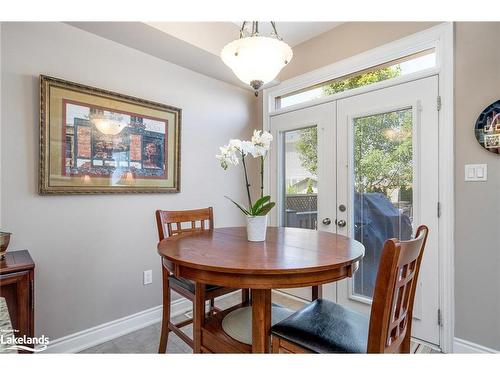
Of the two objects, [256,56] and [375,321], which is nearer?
[375,321]

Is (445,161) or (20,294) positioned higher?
(445,161)

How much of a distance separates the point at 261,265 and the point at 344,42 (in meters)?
2.32

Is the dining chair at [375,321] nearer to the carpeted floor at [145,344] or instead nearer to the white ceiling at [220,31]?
the carpeted floor at [145,344]

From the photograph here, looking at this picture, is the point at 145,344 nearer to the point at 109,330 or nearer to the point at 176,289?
the point at 109,330

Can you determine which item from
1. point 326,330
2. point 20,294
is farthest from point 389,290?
point 20,294

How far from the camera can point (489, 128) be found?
5.71 ft

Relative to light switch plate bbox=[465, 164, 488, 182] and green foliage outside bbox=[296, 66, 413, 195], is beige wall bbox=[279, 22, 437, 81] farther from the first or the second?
light switch plate bbox=[465, 164, 488, 182]

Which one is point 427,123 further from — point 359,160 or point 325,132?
point 325,132

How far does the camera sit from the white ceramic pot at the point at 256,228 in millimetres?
1559

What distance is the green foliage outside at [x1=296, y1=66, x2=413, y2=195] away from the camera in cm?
214

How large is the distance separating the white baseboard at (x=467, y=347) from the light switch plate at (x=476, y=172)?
1082mm

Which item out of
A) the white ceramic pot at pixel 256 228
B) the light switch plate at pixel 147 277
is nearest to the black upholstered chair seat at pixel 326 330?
the white ceramic pot at pixel 256 228
